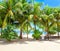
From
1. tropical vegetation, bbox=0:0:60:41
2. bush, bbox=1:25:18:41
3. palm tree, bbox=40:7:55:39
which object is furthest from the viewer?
palm tree, bbox=40:7:55:39

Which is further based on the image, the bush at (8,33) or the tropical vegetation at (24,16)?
the tropical vegetation at (24,16)

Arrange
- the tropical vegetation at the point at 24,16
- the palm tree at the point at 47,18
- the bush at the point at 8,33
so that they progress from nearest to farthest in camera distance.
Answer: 1. the bush at the point at 8,33
2. the tropical vegetation at the point at 24,16
3. the palm tree at the point at 47,18

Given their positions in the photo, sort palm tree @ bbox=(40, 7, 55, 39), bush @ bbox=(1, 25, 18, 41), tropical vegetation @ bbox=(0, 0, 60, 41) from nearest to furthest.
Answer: bush @ bbox=(1, 25, 18, 41)
tropical vegetation @ bbox=(0, 0, 60, 41)
palm tree @ bbox=(40, 7, 55, 39)

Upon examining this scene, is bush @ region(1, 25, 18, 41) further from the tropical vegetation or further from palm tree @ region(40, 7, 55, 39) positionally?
palm tree @ region(40, 7, 55, 39)

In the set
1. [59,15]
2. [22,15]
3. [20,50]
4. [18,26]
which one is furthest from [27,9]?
[20,50]

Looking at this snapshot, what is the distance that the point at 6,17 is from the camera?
20859 mm

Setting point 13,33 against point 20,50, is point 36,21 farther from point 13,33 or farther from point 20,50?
point 20,50

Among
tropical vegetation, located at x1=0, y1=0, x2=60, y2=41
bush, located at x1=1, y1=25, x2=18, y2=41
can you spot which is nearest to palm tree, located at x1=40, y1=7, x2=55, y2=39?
tropical vegetation, located at x1=0, y1=0, x2=60, y2=41

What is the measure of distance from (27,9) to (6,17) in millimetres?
3270

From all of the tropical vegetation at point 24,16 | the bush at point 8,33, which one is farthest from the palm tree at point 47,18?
the bush at point 8,33

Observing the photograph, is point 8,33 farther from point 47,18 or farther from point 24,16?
point 47,18

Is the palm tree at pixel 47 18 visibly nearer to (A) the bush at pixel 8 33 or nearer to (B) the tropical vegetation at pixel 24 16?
(B) the tropical vegetation at pixel 24 16

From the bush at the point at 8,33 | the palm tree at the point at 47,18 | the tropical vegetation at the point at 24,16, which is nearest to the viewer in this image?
the bush at the point at 8,33

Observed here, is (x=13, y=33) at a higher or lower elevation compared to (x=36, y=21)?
lower
